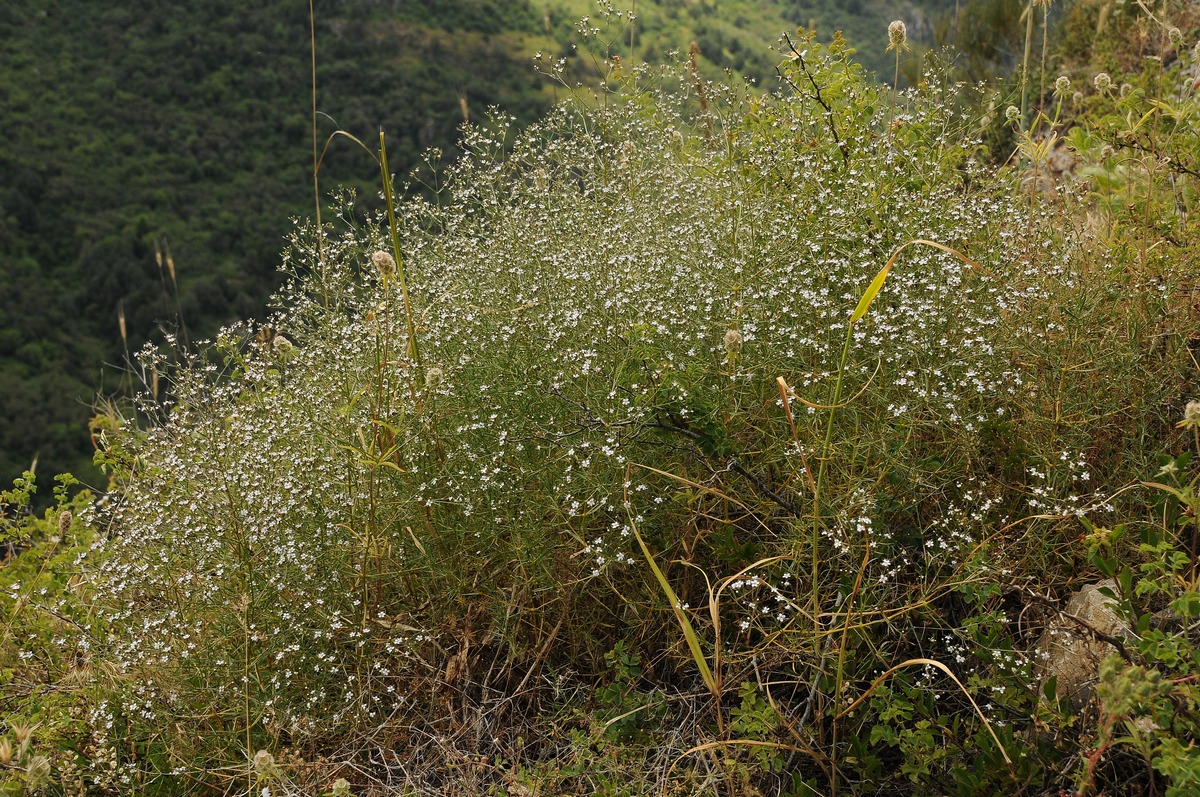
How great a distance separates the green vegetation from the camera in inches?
89.0

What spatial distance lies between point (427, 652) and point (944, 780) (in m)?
1.58

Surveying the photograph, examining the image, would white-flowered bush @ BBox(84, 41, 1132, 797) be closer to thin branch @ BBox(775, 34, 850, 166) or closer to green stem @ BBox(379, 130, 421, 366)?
green stem @ BBox(379, 130, 421, 366)

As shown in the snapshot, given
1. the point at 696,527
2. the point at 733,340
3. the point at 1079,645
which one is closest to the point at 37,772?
the point at 696,527

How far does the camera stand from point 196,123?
118ft

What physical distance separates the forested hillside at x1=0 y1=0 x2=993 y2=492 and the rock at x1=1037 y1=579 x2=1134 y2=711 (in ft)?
80.1

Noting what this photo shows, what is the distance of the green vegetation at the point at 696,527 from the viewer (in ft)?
7.42

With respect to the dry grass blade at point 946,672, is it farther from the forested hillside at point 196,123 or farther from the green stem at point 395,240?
the forested hillside at point 196,123

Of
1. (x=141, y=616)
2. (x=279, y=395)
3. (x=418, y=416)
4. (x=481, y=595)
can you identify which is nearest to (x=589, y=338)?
(x=418, y=416)

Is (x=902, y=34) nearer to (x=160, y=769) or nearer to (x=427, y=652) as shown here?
(x=427, y=652)

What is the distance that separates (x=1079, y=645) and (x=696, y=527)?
108 centimetres

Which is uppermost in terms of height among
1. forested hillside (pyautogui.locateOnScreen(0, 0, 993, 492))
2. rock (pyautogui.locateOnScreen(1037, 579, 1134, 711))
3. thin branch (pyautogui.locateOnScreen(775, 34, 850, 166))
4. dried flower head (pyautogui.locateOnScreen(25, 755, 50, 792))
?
thin branch (pyautogui.locateOnScreen(775, 34, 850, 166))

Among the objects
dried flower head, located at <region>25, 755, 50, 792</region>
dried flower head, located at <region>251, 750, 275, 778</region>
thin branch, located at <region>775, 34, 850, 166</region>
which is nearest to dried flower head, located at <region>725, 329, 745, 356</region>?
thin branch, located at <region>775, 34, 850, 166</region>

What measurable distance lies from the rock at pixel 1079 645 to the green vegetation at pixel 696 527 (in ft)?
0.06

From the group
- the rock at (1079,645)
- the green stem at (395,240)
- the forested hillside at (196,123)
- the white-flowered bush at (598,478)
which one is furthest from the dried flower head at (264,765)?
the forested hillside at (196,123)
